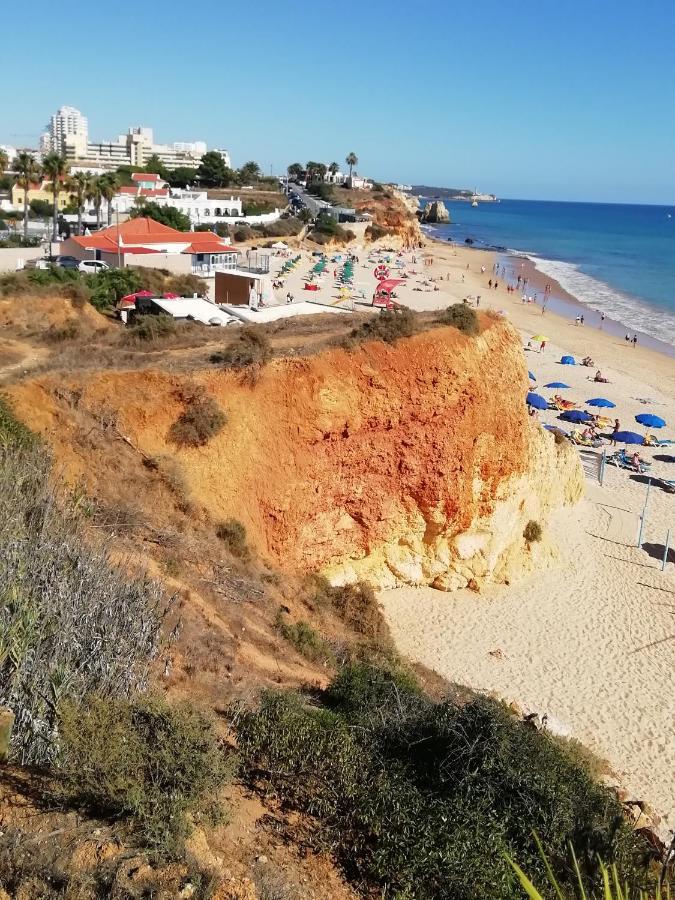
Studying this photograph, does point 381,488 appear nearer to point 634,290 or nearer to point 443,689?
point 443,689

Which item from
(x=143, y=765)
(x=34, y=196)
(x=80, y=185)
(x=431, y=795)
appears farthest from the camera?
(x=34, y=196)

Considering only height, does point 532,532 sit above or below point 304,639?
below

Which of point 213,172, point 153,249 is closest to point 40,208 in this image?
point 153,249

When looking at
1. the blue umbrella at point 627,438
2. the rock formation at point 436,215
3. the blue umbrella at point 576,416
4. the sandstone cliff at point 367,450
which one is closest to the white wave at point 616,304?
the blue umbrella at point 576,416

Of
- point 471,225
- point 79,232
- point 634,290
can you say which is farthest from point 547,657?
point 471,225

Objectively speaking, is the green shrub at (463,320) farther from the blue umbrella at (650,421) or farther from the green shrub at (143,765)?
the blue umbrella at (650,421)

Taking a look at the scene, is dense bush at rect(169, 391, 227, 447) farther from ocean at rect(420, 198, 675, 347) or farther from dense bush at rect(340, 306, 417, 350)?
ocean at rect(420, 198, 675, 347)

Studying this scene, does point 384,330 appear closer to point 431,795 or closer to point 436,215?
point 431,795

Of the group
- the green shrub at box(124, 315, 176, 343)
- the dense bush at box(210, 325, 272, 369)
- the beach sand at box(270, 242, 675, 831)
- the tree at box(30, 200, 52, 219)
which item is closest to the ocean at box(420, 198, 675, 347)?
the beach sand at box(270, 242, 675, 831)
